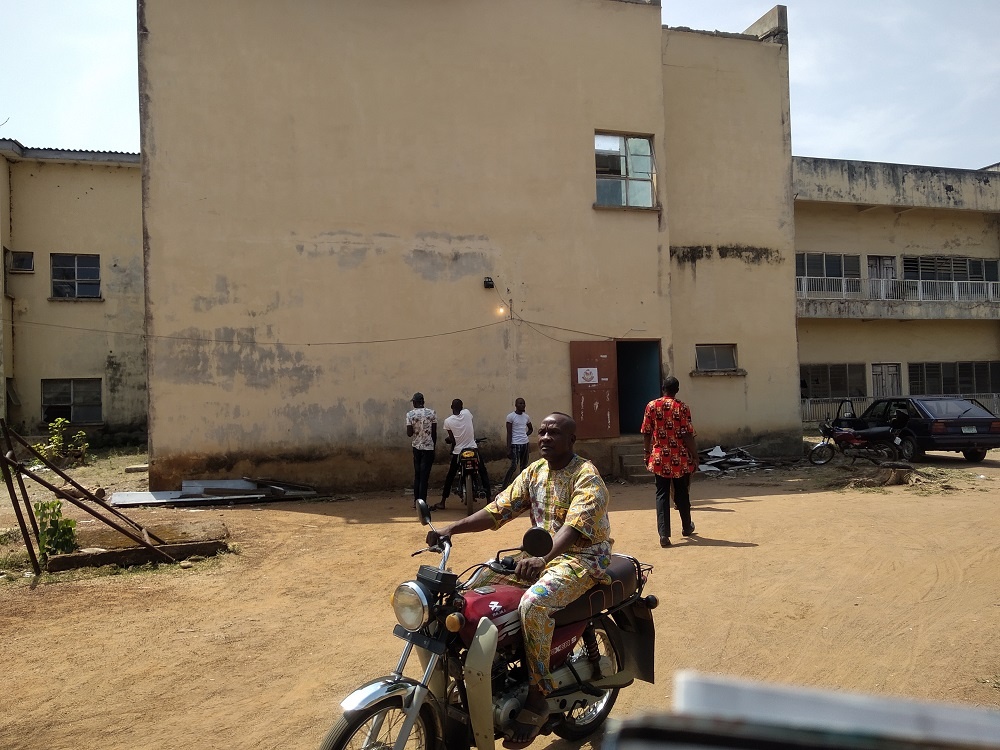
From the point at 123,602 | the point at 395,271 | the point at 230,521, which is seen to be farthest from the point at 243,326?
the point at 123,602

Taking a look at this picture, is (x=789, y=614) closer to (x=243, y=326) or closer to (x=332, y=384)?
(x=332, y=384)

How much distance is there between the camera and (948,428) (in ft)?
50.1

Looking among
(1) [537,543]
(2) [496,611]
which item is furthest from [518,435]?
(1) [537,543]

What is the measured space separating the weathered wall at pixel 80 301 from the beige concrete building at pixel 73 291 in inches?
1.1

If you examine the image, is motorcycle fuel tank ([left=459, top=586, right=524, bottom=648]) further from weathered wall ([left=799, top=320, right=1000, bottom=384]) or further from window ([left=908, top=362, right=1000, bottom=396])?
window ([left=908, top=362, right=1000, bottom=396])

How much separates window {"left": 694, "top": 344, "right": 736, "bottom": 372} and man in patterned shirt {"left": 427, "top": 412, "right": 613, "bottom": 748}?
45.7 ft

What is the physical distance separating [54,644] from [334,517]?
598 centimetres

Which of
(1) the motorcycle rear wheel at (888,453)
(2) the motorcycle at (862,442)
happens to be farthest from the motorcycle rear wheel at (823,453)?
(1) the motorcycle rear wheel at (888,453)

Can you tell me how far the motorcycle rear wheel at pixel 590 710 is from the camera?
391 centimetres

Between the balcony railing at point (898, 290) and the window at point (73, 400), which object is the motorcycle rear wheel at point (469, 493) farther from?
the balcony railing at point (898, 290)

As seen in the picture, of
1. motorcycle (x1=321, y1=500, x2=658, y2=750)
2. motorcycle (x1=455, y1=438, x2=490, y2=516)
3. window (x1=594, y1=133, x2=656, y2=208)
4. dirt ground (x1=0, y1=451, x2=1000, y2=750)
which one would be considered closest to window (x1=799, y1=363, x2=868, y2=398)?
window (x1=594, y1=133, x2=656, y2=208)

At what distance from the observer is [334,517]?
1126 centimetres

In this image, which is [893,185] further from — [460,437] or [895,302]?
[460,437]

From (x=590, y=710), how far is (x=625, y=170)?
43.3 feet
